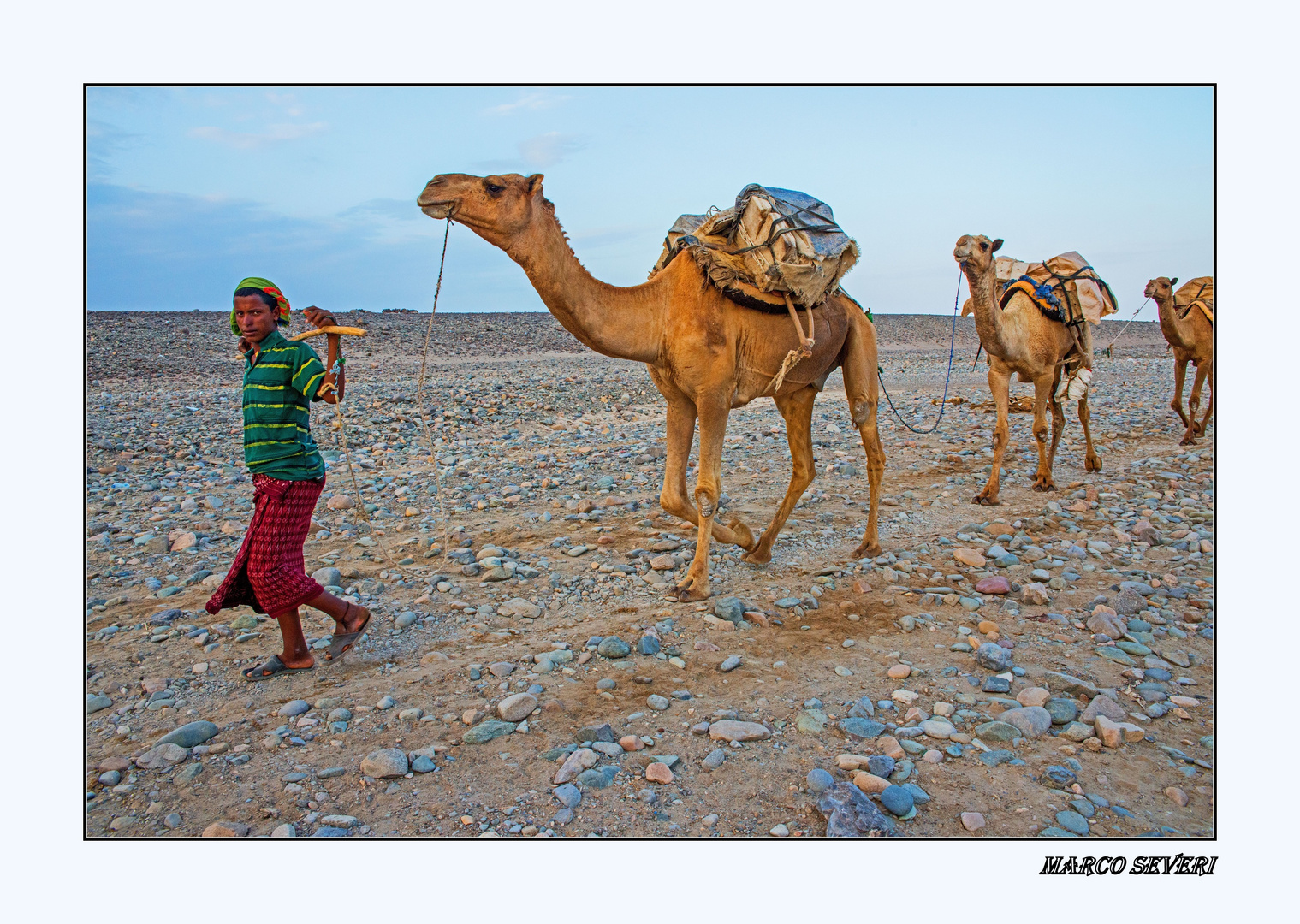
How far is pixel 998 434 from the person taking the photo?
8.80m

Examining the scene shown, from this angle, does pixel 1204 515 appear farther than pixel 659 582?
Yes

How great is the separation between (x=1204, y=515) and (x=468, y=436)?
9388mm

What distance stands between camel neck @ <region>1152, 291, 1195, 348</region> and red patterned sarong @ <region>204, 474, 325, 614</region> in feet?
37.5

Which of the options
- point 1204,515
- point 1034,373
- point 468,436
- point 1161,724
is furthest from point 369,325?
point 1161,724

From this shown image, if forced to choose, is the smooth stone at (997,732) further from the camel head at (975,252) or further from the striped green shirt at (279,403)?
the camel head at (975,252)

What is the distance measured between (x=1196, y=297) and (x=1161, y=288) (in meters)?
1.92

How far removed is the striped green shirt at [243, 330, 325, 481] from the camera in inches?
175

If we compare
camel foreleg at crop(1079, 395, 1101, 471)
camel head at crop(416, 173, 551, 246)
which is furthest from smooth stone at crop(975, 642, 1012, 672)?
camel foreleg at crop(1079, 395, 1101, 471)

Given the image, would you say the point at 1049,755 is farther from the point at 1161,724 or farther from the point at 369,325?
the point at 369,325

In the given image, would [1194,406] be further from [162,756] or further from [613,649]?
[162,756]

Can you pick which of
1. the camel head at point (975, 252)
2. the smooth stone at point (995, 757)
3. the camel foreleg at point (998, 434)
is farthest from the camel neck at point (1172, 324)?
the smooth stone at point (995, 757)

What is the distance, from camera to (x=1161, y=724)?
164 inches

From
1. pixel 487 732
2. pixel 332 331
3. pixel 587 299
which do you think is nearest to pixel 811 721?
pixel 487 732

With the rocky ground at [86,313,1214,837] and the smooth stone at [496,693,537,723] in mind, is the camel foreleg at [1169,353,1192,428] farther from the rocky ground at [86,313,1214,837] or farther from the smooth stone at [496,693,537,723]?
the smooth stone at [496,693,537,723]
